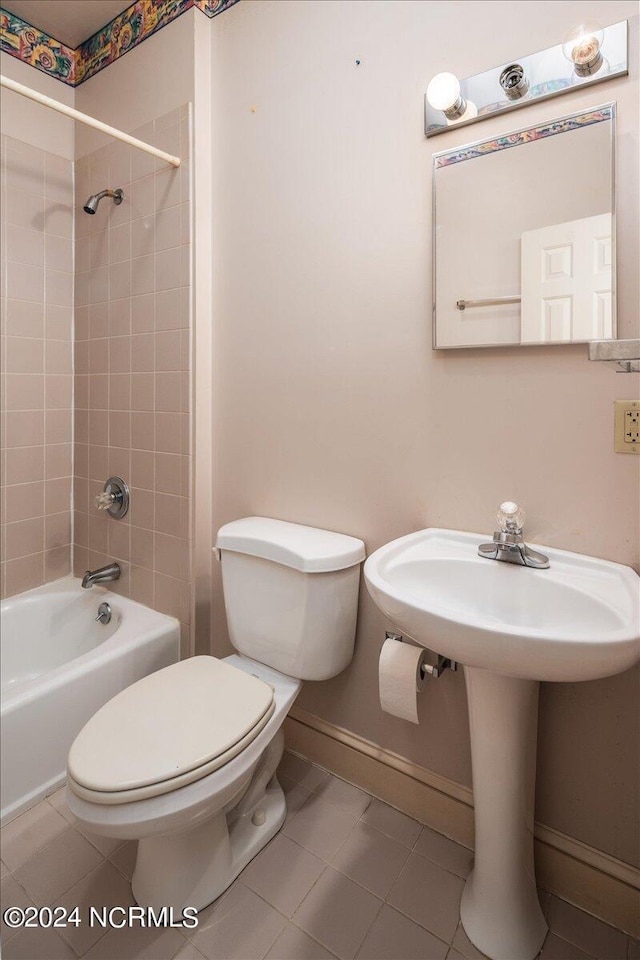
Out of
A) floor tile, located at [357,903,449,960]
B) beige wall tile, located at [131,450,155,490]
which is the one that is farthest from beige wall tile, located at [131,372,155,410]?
floor tile, located at [357,903,449,960]

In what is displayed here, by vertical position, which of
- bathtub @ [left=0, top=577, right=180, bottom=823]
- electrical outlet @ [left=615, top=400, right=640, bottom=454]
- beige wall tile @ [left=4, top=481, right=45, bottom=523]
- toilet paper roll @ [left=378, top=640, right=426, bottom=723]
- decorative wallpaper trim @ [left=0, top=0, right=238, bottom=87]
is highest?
decorative wallpaper trim @ [left=0, top=0, right=238, bottom=87]

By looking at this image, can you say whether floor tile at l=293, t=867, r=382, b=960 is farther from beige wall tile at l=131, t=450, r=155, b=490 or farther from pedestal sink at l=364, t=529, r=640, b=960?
beige wall tile at l=131, t=450, r=155, b=490

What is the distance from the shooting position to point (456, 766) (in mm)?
1310

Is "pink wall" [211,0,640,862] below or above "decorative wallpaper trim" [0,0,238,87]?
below

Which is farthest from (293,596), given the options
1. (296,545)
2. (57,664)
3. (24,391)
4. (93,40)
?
(93,40)

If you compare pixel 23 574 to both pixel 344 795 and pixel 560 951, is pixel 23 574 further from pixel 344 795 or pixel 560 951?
pixel 560 951

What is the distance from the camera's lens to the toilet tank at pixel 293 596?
1.31m

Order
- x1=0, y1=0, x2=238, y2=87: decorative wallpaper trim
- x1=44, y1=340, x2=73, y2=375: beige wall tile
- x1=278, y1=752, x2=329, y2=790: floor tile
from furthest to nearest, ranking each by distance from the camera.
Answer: x1=44, y1=340, x2=73, y2=375: beige wall tile
x1=0, y1=0, x2=238, y2=87: decorative wallpaper trim
x1=278, y1=752, x2=329, y2=790: floor tile

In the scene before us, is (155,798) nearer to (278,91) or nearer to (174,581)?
(174,581)

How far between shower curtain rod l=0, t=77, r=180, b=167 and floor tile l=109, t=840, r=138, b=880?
6.52ft

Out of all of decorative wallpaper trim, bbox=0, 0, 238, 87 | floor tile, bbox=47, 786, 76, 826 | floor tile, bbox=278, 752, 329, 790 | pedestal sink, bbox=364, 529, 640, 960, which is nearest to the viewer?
pedestal sink, bbox=364, 529, 640, 960

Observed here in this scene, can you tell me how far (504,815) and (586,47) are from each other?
162 cm

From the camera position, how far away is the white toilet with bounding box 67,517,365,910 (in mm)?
952

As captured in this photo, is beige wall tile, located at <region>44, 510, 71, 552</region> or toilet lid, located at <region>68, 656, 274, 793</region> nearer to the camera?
toilet lid, located at <region>68, 656, 274, 793</region>
